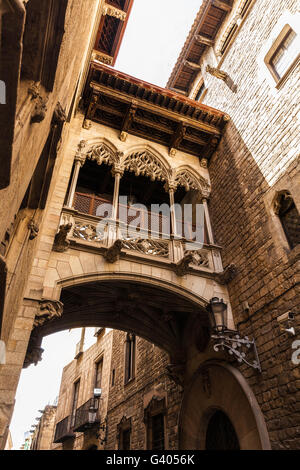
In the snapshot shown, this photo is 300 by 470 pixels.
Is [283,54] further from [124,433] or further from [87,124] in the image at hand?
[124,433]

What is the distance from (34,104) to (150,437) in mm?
8450

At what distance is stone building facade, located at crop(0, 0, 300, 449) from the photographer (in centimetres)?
466

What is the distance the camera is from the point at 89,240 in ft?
19.2

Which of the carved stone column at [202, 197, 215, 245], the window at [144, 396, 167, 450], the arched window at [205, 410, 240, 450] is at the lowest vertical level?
the arched window at [205, 410, 240, 450]

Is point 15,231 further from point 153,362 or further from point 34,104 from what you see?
point 153,362

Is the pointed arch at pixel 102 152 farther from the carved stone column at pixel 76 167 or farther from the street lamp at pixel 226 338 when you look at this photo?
the street lamp at pixel 226 338

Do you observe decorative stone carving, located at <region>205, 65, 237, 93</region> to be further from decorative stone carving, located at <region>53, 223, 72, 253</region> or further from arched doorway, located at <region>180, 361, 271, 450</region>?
arched doorway, located at <region>180, 361, 271, 450</region>

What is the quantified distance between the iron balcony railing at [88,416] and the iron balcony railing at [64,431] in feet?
4.62

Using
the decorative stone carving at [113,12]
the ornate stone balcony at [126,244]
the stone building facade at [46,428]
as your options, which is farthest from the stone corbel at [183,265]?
the stone building facade at [46,428]

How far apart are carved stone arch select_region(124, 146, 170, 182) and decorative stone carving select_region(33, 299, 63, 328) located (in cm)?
397

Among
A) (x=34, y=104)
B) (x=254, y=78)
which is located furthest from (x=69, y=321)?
(x=254, y=78)

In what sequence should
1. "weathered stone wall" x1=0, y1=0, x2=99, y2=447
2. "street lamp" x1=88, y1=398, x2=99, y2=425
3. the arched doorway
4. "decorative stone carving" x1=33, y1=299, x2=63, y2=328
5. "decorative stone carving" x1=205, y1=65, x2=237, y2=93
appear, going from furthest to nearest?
1. "street lamp" x1=88, y1=398, x2=99, y2=425
2. "decorative stone carving" x1=205, y1=65, x2=237, y2=93
3. the arched doorway
4. "decorative stone carving" x1=33, y1=299, x2=63, y2=328
5. "weathered stone wall" x1=0, y1=0, x2=99, y2=447

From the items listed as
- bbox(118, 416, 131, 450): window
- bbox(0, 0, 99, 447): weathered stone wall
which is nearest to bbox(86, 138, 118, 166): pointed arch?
bbox(0, 0, 99, 447): weathered stone wall

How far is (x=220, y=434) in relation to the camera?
614 cm
